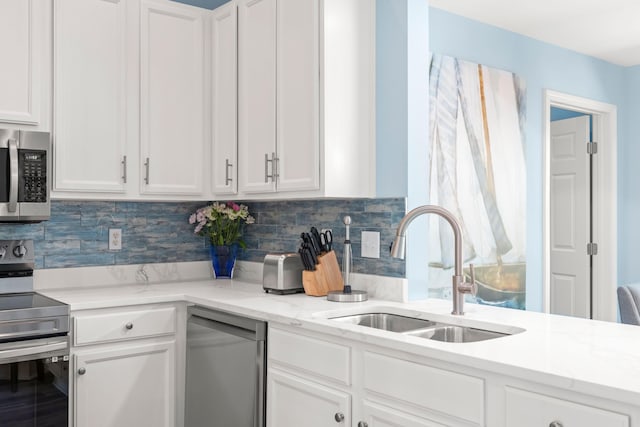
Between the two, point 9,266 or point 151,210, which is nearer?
point 9,266

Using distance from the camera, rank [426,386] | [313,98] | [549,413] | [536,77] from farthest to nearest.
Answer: [536,77], [313,98], [426,386], [549,413]

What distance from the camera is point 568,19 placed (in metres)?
3.71

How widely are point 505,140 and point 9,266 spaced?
9.59 ft

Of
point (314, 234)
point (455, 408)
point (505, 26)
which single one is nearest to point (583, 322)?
point (455, 408)

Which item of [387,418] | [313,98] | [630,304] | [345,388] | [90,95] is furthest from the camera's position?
[630,304]

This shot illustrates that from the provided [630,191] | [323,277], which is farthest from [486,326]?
[630,191]

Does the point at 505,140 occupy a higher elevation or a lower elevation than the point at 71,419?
higher

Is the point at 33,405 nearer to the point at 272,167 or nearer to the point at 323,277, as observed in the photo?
the point at 323,277

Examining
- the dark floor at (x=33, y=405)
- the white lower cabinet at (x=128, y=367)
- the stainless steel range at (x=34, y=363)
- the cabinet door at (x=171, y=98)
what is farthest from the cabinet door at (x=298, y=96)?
the dark floor at (x=33, y=405)

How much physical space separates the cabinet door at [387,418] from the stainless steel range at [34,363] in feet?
4.25

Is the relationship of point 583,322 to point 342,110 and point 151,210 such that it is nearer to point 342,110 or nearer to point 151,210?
point 342,110

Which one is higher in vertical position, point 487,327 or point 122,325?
point 487,327

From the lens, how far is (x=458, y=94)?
3555mm

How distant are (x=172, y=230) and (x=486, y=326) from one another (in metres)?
2.00
